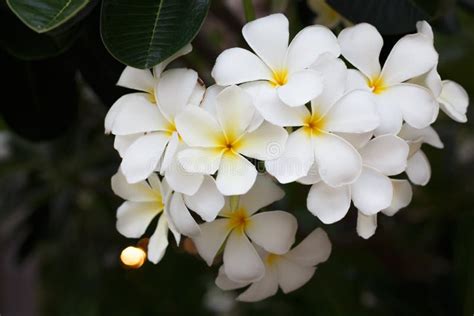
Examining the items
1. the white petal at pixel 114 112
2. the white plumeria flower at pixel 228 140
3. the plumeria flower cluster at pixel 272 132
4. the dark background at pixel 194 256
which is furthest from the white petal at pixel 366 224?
the dark background at pixel 194 256

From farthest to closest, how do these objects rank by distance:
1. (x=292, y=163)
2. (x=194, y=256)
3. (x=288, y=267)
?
(x=194, y=256) → (x=288, y=267) → (x=292, y=163)

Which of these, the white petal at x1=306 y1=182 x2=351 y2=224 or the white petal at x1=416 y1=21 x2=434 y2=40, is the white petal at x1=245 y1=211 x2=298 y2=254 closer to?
the white petal at x1=306 y1=182 x2=351 y2=224

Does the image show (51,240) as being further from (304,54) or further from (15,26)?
(304,54)

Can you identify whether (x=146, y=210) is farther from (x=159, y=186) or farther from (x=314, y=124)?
(x=314, y=124)

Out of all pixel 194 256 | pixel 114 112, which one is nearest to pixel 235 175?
pixel 114 112

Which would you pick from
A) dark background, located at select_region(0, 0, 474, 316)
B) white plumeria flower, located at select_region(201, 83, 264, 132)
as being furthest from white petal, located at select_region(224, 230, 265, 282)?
dark background, located at select_region(0, 0, 474, 316)
